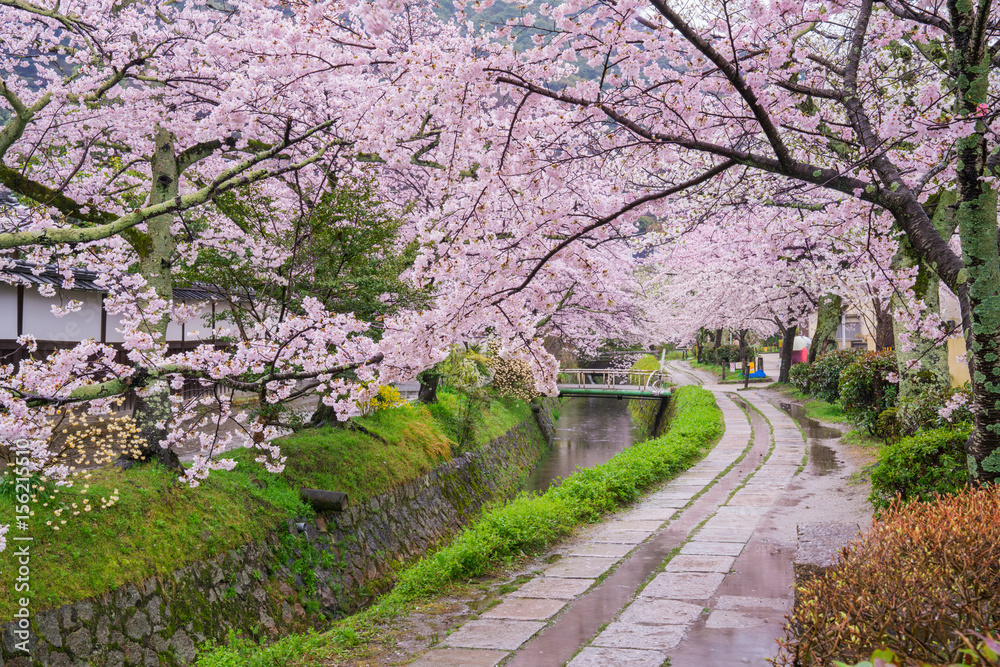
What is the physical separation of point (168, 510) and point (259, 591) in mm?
1549

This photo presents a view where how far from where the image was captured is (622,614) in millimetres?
5320

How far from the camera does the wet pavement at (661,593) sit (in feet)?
15.0

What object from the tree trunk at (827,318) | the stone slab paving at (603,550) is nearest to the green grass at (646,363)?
the tree trunk at (827,318)

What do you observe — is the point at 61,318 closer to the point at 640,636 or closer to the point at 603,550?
the point at 603,550

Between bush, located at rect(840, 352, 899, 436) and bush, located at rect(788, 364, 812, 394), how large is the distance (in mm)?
5992

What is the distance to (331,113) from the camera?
32.1 ft

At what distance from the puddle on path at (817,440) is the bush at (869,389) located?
0.98m

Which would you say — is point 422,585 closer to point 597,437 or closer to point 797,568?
point 797,568

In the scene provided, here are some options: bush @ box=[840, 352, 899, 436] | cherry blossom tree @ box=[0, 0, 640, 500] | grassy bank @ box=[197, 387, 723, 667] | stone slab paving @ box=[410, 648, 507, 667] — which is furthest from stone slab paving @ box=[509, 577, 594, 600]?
bush @ box=[840, 352, 899, 436]

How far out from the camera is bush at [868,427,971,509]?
6.59m

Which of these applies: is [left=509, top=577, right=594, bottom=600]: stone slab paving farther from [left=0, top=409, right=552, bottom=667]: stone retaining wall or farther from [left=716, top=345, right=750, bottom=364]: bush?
[left=716, top=345, right=750, bottom=364]: bush

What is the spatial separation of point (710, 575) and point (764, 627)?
1.34m

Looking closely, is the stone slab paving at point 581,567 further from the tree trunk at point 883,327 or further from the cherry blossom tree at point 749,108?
the tree trunk at point 883,327

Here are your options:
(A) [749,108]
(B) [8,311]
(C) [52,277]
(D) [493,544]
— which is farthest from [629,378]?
(A) [749,108]
